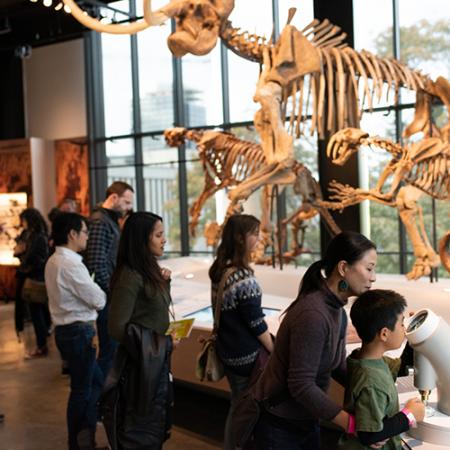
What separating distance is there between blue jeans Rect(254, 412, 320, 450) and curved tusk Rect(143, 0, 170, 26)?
416 centimetres

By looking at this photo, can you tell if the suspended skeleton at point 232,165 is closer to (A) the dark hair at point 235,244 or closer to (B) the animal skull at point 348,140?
(B) the animal skull at point 348,140

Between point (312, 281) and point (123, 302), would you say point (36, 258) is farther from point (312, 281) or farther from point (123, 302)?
point (312, 281)

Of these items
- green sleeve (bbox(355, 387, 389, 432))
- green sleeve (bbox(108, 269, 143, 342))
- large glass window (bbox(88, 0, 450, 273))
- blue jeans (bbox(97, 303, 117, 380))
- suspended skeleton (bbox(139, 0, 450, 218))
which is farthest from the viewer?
large glass window (bbox(88, 0, 450, 273))

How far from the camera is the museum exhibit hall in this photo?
83.3 inches

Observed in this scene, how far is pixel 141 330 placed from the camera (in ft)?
9.20

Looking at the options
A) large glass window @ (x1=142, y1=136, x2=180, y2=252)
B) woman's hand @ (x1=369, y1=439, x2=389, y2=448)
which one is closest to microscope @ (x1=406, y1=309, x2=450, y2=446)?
woman's hand @ (x1=369, y1=439, x2=389, y2=448)

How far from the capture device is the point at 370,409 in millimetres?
1938

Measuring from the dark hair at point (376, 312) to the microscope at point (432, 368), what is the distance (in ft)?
0.29

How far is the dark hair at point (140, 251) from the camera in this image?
2832 mm

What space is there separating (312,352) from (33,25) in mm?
12968

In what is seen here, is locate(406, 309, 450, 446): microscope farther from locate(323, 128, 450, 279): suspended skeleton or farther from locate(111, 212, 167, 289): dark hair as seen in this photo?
locate(323, 128, 450, 279): suspended skeleton

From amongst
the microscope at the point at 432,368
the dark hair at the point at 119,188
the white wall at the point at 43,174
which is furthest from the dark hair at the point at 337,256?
the white wall at the point at 43,174

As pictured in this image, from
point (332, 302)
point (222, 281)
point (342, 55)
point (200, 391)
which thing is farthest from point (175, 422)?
point (342, 55)

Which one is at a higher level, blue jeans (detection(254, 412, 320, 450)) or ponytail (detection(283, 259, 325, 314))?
ponytail (detection(283, 259, 325, 314))
